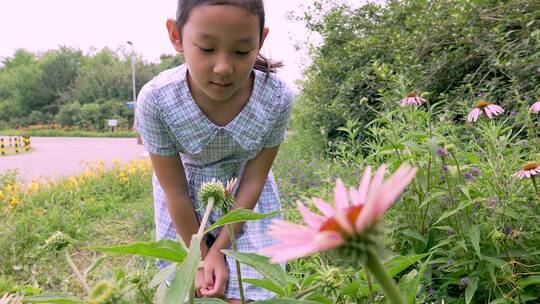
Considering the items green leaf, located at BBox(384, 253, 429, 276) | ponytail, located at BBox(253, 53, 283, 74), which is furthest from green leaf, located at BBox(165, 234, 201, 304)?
ponytail, located at BBox(253, 53, 283, 74)

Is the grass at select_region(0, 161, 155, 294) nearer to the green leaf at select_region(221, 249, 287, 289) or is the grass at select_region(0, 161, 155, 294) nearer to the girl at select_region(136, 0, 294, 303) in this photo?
the girl at select_region(136, 0, 294, 303)

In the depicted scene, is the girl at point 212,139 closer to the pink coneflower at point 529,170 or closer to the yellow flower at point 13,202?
the pink coneflower at point 529,170

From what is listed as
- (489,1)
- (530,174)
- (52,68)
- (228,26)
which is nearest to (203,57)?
(228,26)

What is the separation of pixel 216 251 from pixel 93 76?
23.4 m

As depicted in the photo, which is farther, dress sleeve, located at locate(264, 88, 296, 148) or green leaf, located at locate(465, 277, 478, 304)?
dress sleeve, located at locate(264, 88, 296, 148)

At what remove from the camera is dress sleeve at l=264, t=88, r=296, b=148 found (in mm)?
1172

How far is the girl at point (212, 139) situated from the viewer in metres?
1.03

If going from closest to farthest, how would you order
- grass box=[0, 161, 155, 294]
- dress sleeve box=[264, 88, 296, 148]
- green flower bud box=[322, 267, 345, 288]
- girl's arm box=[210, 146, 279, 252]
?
green flower bud box=[322, 267, 345, 288] < girl's arm box=[210, 146, 279, 252] < dress sleeve box=[264, 88, 296, 148] < grass box=[0, 161, 155, 294]

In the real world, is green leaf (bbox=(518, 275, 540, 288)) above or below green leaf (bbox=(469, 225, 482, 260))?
below

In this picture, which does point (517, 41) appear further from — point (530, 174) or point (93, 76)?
point (93, 76)

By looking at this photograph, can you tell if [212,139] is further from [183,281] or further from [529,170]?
[183,281]

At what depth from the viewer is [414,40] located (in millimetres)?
2590

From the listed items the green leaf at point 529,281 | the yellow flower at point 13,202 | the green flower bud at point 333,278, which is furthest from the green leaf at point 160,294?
the yellow flower at point 13,202

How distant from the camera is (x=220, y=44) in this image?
813 millimetres
